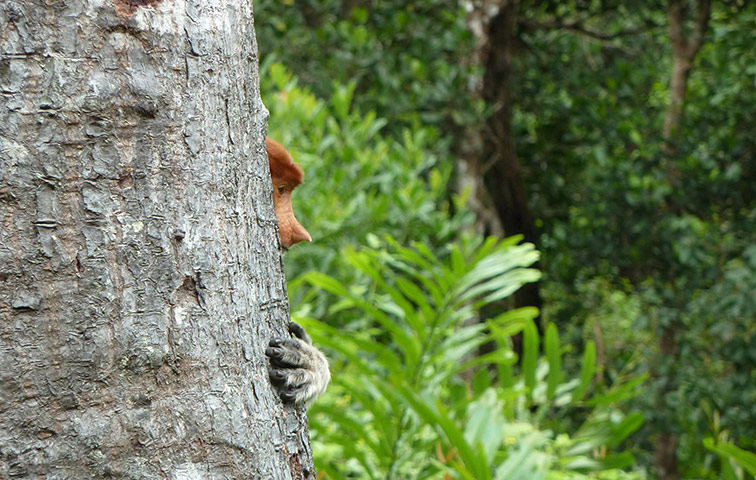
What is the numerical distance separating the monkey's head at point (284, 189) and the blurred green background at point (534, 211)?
868mm

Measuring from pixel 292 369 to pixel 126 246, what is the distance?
0.34 metres

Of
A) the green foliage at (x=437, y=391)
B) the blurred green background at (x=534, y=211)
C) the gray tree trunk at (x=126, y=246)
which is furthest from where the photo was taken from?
the blurred green background at (x=534, y=211)

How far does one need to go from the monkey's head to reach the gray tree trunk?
31 centimetres

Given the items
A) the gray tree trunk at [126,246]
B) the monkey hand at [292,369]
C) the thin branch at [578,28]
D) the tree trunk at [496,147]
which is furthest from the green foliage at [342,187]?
the thin branch at [578,28]

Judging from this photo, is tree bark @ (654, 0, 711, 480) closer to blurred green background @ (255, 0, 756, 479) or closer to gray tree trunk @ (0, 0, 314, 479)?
blurred green background @ (255, 0, 756, 479)

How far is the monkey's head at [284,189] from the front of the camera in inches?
55.3

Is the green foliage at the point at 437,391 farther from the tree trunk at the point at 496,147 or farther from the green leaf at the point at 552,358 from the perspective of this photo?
the tree trunk at the point at 496,147

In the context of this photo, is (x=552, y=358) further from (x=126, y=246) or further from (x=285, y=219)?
(x=126, y=246)

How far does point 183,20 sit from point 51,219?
290mm

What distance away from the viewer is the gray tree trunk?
907mm

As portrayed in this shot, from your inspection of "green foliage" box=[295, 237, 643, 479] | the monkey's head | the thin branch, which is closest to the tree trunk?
the thin branch

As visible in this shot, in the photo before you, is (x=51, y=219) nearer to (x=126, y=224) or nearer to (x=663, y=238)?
(x=126, y=224)

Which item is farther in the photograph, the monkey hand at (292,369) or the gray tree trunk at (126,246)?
the monkey hand at (292,369)

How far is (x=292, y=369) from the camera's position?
1184 millimetres
